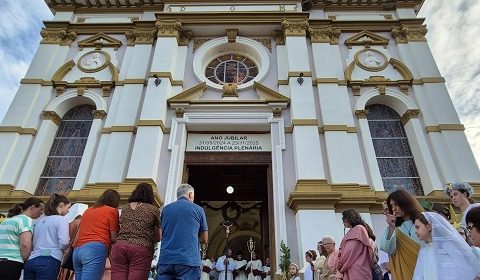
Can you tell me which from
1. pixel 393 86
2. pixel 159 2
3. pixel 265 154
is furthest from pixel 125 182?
pixel 393 86

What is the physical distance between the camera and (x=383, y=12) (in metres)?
14.5

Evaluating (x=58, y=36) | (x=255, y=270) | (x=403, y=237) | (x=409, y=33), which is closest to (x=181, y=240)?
(x=403, y=237)

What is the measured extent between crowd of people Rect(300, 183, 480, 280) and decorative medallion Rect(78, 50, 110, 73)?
11544 millimetres

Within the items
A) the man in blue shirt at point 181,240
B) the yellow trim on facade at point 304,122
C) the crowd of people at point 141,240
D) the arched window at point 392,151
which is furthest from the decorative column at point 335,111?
the man in blue shirt at point 181,240

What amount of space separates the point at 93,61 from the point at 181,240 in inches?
449

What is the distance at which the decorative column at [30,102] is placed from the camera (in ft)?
36.0

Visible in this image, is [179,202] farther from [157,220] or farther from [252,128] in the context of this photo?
[252,128]

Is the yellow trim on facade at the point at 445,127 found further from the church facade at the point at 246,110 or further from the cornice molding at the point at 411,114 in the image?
the cornice molding at the point at 411,114

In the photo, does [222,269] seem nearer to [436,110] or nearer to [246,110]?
[246,110]

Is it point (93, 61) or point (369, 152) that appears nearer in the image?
point (369, 152)

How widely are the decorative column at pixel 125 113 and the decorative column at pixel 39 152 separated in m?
2.02

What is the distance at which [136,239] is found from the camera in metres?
4.10

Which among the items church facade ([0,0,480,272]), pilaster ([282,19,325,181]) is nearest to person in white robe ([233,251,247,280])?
church facade ([0,0,480,272])

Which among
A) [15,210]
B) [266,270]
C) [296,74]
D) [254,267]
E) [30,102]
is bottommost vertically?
[15,210]
